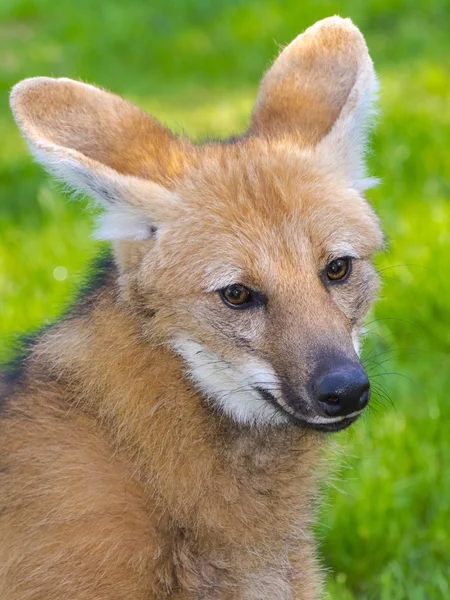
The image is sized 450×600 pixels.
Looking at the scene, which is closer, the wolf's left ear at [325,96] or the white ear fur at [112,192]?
the white ear fur at [112,192]

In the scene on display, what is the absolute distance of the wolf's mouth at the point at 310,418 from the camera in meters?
2.66

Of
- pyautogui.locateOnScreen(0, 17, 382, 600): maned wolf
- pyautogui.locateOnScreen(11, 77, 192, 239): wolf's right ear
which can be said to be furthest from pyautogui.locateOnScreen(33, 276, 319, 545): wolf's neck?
pyautogui.locateOnScreen(11, 77, 192, 239): wolf's right ear

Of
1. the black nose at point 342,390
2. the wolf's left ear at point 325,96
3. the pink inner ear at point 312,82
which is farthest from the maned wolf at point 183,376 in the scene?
the pink inner ear at point 312,82

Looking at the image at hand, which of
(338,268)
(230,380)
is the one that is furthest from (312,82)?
(230,380)

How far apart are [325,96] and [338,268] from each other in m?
0.72

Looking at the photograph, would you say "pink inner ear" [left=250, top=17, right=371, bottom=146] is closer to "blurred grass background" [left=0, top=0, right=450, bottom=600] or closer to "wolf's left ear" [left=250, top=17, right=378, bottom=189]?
"wolf's left ear" [left=250, top=17, right=378, bottom=189]

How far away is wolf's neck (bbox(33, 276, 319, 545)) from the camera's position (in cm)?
277

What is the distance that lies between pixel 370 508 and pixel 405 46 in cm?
648

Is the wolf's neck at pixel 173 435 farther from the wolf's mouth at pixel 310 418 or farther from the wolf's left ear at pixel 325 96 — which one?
the wolf's left ear at pixel 325 96

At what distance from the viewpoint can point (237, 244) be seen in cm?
276

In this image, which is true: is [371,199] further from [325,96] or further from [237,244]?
[237,244]

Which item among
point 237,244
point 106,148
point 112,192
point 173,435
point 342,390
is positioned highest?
point 106,148

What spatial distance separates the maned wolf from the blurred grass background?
457 millimetres

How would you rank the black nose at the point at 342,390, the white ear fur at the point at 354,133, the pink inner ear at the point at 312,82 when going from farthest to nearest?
1. the pink inner ear at the point at 312,82
2. the white ear fur at the point at 354,133
3. the black nose at the point at 342,390
